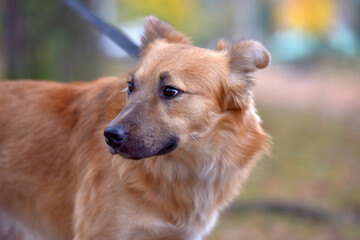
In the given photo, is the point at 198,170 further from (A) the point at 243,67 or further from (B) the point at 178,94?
(A) the point at 243,67

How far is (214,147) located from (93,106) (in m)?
0.98

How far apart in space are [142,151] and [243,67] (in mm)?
1010

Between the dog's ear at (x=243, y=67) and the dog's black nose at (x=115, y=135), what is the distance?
34.4 inches

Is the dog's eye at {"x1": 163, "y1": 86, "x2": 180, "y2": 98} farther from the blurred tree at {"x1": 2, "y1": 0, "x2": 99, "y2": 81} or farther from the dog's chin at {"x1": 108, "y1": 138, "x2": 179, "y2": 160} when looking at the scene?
the blurred tree at {"x1": 2, "y1": 0, "x2": 99, "y2": 81}

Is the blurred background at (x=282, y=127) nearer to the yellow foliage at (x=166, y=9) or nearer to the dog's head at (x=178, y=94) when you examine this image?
the dog's head at (x=178, y=94)

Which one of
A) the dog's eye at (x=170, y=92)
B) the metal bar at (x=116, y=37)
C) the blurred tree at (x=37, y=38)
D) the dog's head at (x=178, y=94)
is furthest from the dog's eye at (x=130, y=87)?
the blurred tree at (x=37, y=38)

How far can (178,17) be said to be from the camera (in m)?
37.3

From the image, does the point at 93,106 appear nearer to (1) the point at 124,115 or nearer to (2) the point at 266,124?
(1) the point at 124,115

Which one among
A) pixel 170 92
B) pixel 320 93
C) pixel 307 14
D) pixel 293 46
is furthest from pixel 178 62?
pixel 307 14

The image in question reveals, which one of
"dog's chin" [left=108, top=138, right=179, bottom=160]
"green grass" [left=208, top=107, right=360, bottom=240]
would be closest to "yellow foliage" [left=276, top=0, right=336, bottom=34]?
"green grass" [left=208, top=107, right=360, bottom=240]

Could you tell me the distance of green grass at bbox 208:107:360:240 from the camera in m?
6.10

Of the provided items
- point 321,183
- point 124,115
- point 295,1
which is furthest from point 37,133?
point 295,1

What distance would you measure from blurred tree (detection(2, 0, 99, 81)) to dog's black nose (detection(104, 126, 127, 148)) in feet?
10.7

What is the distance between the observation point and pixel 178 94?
3.24m
